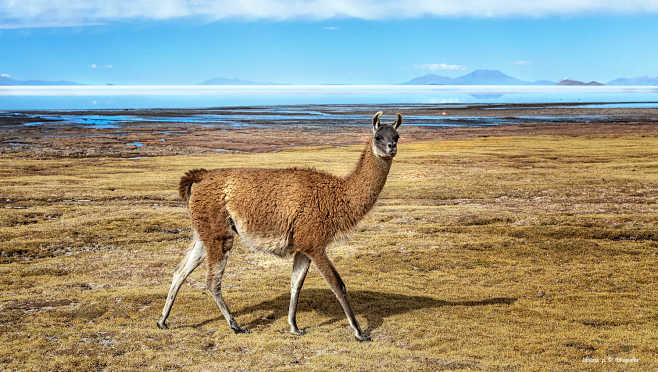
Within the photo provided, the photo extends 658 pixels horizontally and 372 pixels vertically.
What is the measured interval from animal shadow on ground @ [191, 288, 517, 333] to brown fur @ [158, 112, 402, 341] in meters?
0.97

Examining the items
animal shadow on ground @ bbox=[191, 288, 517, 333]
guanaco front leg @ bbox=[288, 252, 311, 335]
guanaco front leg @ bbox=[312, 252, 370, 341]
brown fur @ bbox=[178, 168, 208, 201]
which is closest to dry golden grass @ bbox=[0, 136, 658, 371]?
animal shadow on ground @ bbox=[191, 288, 517, 333]

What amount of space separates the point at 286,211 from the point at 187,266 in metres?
1.88

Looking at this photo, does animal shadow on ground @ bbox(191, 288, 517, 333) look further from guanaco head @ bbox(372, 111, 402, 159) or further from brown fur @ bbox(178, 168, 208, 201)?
guanaco head @ bbox(372, 111, 402, 159)

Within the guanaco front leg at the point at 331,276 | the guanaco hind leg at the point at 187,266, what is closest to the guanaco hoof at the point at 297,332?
the guanaco front leg at the point at 331,276

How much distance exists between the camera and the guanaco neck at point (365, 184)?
880 cm

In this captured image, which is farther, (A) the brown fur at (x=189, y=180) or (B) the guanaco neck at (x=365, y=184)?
(A) the brown fur at (x=189, y=180)

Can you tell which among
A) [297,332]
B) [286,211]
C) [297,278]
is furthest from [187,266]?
[297,332]

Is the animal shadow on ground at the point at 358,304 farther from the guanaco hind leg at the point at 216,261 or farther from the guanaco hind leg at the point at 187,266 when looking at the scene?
the guanaco hind leg at the point at 216,261

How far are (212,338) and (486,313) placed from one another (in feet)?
15.3

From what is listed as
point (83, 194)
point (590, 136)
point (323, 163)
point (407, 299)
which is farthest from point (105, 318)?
point (590, 136)

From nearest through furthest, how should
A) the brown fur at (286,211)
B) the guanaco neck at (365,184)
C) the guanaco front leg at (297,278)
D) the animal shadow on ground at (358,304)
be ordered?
the brown fur at (286,211) → the guanaco neck at (365,184) → the guanaco front leg at (297,278) → the animal shadow on ground at (358,304)

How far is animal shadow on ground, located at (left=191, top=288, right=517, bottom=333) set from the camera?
32.4 feet

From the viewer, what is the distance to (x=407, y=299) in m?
11.0

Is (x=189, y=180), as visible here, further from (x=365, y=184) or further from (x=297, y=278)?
(x=365, y=184)
